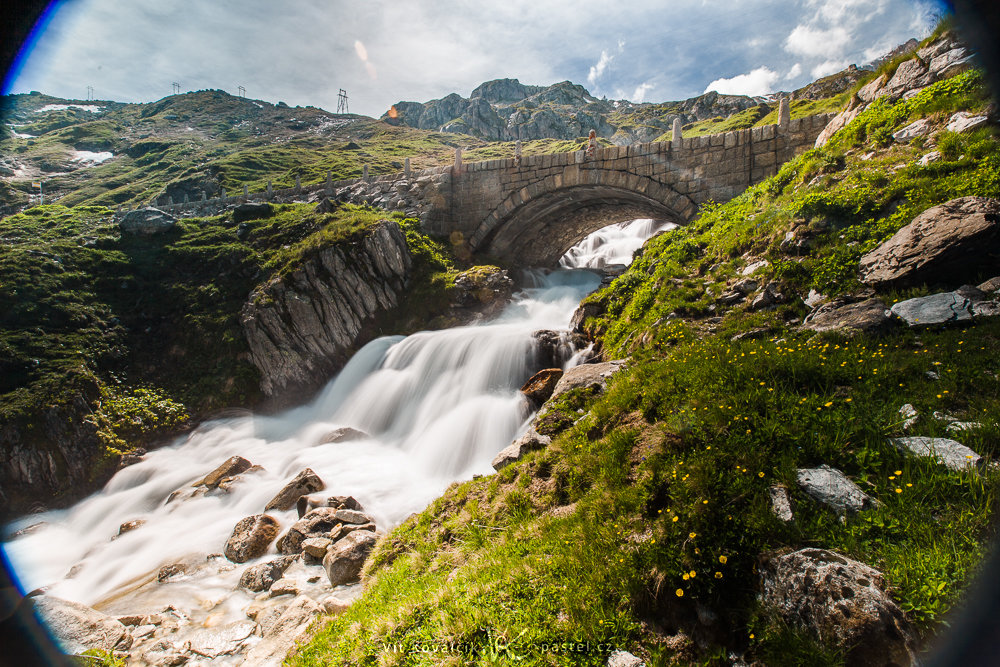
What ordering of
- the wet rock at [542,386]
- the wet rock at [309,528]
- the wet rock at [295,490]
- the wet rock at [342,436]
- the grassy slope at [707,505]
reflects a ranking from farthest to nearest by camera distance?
1. the wet rock at [342,436]
2. the wet rock at [542,386]
3. the wet rock at [295,490]
4. the wet rock at [309,528]
5. the grassy slope at [707,505]

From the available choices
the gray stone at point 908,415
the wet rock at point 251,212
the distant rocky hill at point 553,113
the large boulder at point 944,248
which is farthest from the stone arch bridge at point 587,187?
the distant rocky hill at point 553,113

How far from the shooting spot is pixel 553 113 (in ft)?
433

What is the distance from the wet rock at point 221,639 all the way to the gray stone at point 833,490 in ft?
22.1

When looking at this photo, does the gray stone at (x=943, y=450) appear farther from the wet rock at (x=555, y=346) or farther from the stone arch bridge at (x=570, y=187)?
the stone arch bridge at (x=570, y=187)

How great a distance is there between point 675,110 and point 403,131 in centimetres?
6792

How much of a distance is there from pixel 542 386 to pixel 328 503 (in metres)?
5.49

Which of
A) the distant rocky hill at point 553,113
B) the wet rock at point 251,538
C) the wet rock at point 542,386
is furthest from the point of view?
the distant rocky hill at point 553,113

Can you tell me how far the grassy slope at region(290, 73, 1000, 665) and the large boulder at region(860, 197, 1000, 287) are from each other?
41 cm

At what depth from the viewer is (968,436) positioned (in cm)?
323

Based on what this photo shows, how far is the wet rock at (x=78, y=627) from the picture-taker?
5211 millimetres

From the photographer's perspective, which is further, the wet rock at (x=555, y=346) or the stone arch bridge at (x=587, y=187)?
the stone arch bridge at (x=587, y=187)

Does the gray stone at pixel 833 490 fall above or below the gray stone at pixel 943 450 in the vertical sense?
below

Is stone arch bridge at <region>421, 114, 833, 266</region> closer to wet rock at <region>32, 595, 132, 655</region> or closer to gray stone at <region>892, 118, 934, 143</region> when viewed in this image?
gray stone at <region>892, 118, 934, 143</region>

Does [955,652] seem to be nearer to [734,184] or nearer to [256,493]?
[256,493]
